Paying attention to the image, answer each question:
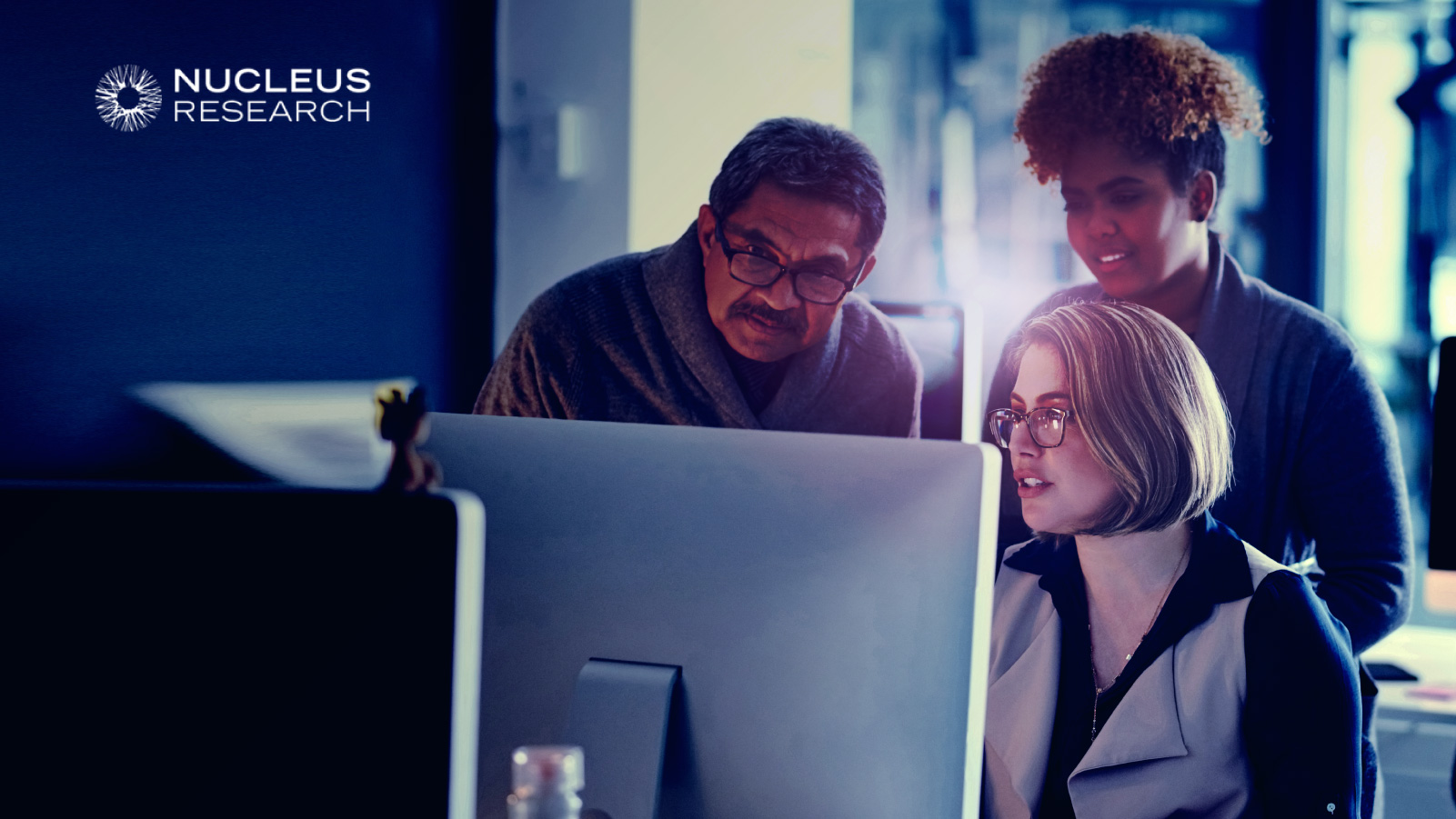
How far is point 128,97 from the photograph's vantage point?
1750mm

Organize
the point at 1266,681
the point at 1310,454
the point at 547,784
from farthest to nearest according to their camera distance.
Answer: the point at 1310,454, the point at 1266,681, the point at 547,784

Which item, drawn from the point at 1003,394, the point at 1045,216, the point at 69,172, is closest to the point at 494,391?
the point at 69,172

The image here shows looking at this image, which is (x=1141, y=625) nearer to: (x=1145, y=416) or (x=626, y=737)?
(x=1145, y=416)

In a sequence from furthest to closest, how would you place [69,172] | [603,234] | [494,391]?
[603,234], [494,391], [69,172]

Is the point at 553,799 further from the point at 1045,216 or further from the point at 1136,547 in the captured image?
the point at 1045,216

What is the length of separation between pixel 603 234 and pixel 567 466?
6.88 feet

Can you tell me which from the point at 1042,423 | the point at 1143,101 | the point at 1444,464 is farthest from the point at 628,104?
the point at 1444,464

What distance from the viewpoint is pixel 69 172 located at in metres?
1.66

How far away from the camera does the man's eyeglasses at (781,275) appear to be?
1.66 metres

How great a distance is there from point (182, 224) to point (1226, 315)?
1.82 m

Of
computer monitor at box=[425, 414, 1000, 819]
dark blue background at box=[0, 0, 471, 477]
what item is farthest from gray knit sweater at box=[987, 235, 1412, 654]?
dark blue background at box=[0, 0, 471, 477]

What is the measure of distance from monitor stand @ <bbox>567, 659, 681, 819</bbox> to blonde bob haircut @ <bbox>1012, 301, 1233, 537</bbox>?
0.67 metres

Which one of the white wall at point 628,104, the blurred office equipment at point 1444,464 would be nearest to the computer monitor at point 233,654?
the blurred office equipment at point 1444,464

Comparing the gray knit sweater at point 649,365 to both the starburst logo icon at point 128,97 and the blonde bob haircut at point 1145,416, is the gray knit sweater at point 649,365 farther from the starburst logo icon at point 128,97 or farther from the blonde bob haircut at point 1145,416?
the starburst logo icon at point 128,97
